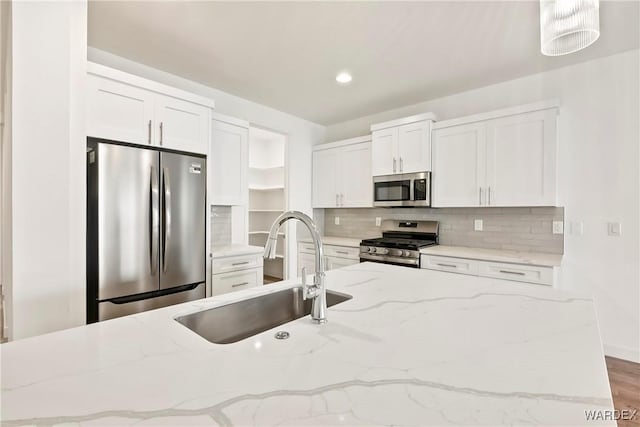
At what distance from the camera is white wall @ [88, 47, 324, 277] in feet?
10.9

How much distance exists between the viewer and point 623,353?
256 cm

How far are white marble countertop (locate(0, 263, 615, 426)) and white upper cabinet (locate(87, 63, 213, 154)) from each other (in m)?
1.64

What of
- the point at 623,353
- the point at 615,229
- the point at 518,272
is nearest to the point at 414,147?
the point at 518,272

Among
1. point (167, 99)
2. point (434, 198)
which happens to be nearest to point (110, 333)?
point (167, 99)

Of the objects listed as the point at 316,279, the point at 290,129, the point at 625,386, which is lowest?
the point at 625,386

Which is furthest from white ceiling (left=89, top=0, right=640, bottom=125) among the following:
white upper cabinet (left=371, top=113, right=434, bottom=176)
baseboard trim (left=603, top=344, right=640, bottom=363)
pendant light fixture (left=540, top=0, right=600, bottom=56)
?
baseboard trim (left=603, top=344, right=640, bottom=363)

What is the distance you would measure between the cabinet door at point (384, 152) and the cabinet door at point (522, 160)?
967mm

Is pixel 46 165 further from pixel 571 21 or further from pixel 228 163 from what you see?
pixel 571 21

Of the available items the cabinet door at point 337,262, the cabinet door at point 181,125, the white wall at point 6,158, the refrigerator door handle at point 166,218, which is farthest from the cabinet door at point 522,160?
the white wall at point 6,158

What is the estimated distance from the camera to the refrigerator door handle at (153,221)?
2199mm

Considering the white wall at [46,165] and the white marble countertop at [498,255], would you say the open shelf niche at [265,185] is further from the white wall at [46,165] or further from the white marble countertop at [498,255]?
the white wall at [46,165]

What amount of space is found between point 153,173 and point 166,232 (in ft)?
1.43

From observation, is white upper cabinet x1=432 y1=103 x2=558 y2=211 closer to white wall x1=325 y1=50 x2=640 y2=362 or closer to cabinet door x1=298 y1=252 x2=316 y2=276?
white wall x1=325 y1=50 x2=640 y2=362

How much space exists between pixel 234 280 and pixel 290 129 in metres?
2.31
